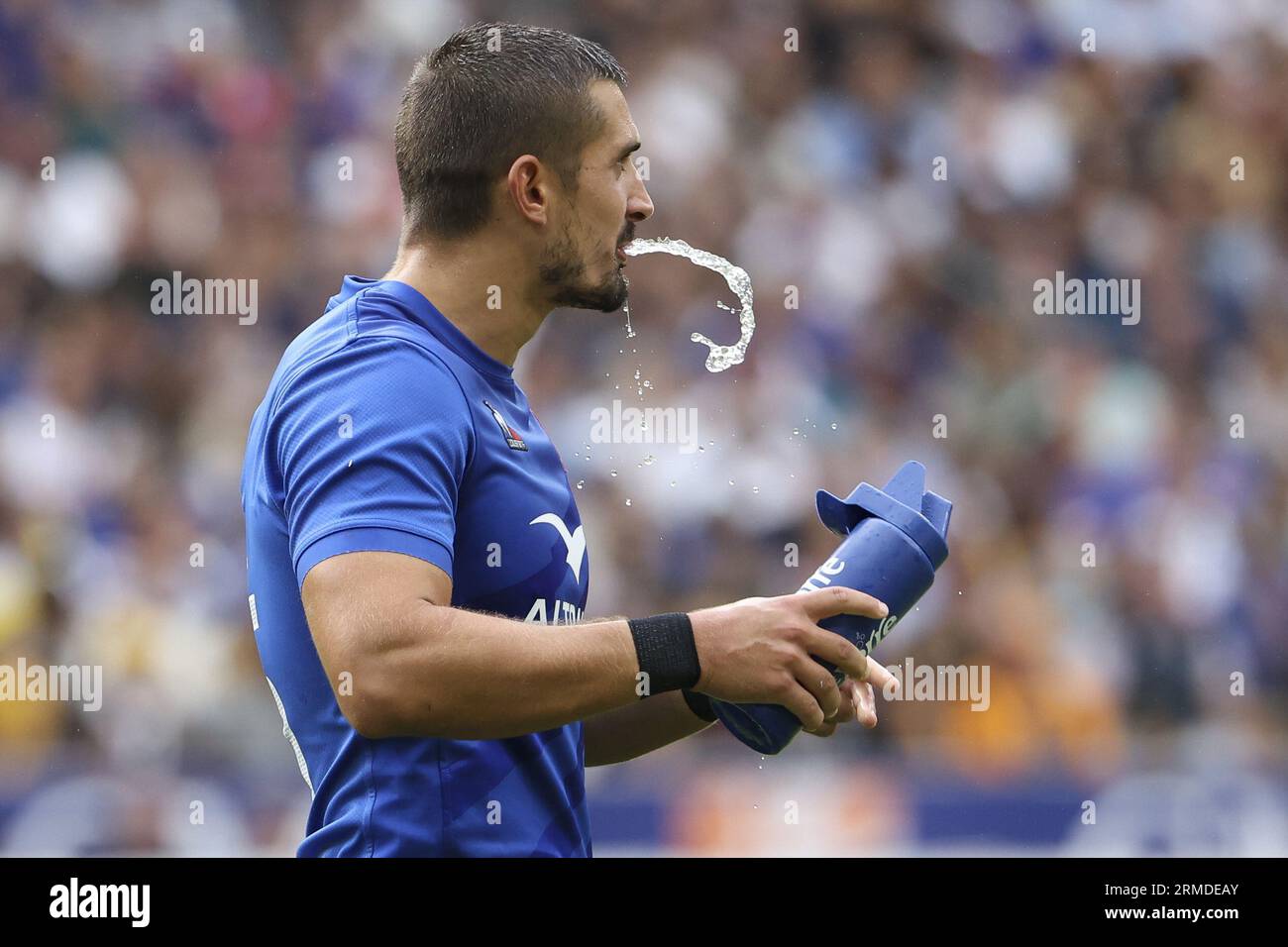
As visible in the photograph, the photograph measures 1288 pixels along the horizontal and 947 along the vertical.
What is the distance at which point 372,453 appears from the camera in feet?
7.25

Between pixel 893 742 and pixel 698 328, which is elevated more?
pixel 698 328

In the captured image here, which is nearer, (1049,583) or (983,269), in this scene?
(1049,583)

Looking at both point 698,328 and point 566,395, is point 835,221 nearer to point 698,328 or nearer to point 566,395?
point 698,328

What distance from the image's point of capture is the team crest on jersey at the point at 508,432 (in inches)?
100

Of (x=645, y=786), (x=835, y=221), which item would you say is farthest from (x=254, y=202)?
(x=645, y=786)

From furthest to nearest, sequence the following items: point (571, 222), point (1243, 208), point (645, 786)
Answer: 1. point (1243, 208)
2. point (645, 786)
3. point (571, 222)

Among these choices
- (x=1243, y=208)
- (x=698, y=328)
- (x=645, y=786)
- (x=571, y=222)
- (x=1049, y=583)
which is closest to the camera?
(x=571, y=222)

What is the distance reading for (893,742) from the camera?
Answer: 21.1 feet

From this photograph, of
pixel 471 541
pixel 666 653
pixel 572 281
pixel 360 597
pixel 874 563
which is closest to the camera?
pixel 360 597

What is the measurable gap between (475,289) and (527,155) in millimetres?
250

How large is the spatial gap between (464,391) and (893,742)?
434 cm

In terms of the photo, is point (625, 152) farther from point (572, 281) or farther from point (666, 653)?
point (666, 653)

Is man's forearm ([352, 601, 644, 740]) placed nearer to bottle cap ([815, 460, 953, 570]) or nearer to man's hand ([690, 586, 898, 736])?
man's hand ([690, 586, 898, 736])

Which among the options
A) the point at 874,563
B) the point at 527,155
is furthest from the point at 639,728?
the point at 527,155
